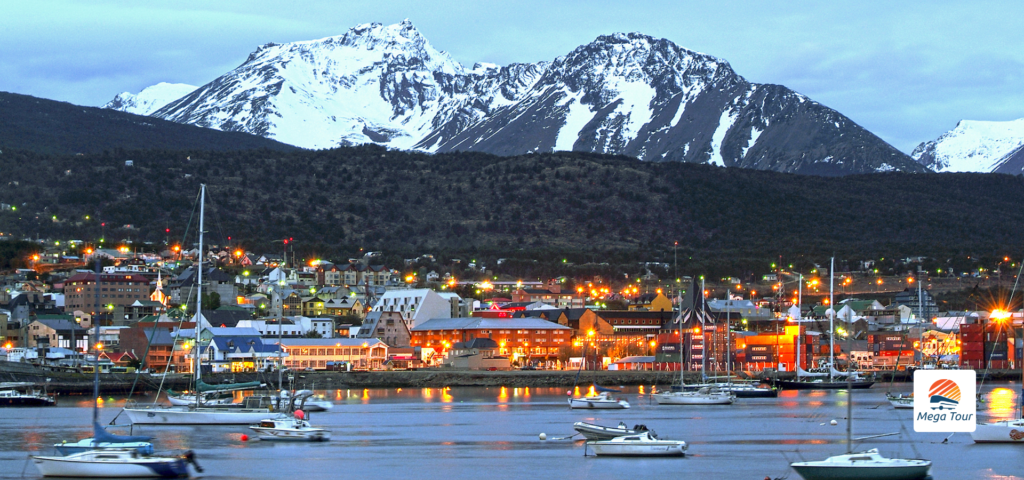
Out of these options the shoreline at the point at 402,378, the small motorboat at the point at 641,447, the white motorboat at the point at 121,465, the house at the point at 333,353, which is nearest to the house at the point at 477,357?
the shoreline at the point at 402,378

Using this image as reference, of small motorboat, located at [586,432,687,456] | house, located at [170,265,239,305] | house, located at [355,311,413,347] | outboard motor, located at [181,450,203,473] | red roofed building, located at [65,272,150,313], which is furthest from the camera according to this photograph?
house, located at [170,265,239,305]

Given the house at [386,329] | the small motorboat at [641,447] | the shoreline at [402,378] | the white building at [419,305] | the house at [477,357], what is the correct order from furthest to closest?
the white building at [419,305]
the house at [386,329]
the house at [477,357]
the shoreline at [402,378]
the small motorboat at [641,447]

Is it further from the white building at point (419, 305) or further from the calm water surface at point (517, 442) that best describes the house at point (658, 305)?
the calm water surface at point (517, 442)

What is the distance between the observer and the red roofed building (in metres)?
134

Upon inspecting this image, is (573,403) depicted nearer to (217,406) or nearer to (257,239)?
(217,406)

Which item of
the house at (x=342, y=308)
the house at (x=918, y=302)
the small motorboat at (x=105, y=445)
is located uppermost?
the house at (x=918, y=302)

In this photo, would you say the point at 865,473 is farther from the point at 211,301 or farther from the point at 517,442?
the point at 211,301

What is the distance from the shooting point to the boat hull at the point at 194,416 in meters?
59.0

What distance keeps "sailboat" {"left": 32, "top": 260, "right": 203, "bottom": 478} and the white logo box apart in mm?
21595

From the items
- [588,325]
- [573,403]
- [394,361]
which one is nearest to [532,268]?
[588,325]

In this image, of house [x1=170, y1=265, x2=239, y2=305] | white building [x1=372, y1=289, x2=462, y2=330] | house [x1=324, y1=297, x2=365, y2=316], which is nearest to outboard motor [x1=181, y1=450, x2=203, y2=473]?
white building [x1=372, y1=289, x2=462, y2=330]

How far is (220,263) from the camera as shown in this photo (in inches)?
6609

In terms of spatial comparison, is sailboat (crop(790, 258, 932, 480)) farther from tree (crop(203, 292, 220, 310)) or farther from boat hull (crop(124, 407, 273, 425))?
tree (crop(203, 292, 220, 310))

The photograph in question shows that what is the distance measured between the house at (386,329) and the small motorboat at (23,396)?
39589 mm
